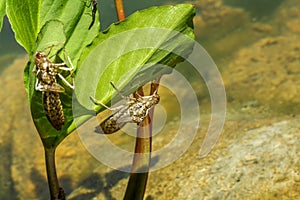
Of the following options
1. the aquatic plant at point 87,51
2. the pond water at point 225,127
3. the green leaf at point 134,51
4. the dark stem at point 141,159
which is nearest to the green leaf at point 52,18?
the aquatic plant at point 87,51

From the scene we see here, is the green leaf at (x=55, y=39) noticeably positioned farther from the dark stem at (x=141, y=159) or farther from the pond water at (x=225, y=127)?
the pond water at (x=225, y=127)

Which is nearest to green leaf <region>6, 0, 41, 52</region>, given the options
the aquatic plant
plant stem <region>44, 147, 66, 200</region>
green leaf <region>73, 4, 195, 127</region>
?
the aquatic plant

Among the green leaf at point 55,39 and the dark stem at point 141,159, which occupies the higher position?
the green leaf at point 55,39

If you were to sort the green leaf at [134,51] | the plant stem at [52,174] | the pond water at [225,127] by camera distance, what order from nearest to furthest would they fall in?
the green leaf at [134,51] < the plant stem at [52,174] < the pond water at [225,127]

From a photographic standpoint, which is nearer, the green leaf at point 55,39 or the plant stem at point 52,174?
the green leaf at point 55,39

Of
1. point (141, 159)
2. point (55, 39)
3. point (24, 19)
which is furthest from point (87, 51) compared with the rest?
point (141, 159)

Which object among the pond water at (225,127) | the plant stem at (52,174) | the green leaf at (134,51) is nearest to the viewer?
the green leaf at (134,51)
